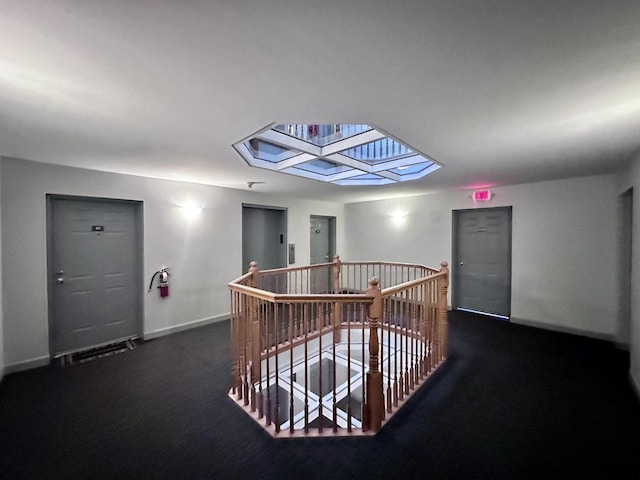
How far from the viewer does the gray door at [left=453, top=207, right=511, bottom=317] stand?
4.69 meters

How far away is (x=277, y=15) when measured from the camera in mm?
1009

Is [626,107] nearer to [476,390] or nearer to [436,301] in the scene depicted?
[436,301]

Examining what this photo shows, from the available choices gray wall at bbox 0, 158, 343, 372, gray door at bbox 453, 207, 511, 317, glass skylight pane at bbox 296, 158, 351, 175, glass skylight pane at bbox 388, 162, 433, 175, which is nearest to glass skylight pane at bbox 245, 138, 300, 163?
glass skylight pane at bbox 296, 158, 351, 175

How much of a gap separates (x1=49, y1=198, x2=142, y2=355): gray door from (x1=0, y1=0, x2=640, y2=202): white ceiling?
3.77 ft

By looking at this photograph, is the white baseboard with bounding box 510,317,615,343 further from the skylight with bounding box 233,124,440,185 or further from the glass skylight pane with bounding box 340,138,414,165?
the glass skylight pane with bounding box 340,138,414,165

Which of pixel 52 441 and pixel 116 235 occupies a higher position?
pixel 116 235

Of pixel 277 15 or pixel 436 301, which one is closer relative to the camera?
pixel 277 15

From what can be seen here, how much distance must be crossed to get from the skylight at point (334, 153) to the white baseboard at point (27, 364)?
3.39 m

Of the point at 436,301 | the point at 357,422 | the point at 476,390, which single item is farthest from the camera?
the point at 436,301

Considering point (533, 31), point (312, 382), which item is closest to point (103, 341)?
point (312, 382)

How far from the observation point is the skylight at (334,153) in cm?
266

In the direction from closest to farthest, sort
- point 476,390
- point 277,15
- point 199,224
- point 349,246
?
1. point 277,15
2. point 476,390
3. point 199,224
4. point 349,246

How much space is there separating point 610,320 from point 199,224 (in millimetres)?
6341

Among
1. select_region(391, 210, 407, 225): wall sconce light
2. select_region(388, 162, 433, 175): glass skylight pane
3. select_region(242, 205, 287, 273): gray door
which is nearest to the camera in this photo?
select_region(388, 162, 433, 175): glass skylight pane
